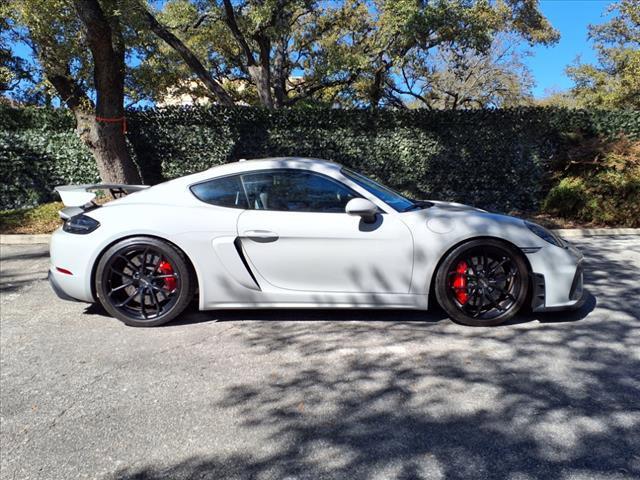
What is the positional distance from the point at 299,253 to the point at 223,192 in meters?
0.85

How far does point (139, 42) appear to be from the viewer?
9719 mm

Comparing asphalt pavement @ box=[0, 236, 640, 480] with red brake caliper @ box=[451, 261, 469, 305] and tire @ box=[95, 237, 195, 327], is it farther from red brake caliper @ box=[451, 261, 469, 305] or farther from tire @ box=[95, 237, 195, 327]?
red brake caliper @ box=[451, 261, 469, 305]

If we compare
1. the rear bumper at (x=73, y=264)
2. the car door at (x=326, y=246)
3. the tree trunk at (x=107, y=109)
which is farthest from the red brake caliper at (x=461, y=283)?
the tree trunk at (x=107, y=109)

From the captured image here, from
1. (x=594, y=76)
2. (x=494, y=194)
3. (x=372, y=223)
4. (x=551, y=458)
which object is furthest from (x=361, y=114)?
(x=594, y=76)

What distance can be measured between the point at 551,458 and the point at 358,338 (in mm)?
1695

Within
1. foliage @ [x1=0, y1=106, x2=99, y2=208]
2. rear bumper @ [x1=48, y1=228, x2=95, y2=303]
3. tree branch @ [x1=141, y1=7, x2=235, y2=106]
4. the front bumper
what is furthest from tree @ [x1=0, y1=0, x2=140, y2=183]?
the front bumper

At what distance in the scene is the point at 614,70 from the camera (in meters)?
21.2

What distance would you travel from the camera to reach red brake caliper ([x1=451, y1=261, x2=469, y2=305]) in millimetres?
3900

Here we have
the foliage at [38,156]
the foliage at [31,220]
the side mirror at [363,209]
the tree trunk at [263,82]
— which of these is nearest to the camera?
the side mirror at [363,209]

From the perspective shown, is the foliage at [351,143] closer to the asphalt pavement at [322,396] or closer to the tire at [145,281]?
the asphalt pavement at [322,396]

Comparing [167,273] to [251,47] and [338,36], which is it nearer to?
[251,47]

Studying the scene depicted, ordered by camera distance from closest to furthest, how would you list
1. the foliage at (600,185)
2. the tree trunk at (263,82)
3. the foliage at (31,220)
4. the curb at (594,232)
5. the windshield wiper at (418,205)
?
the windshield wiper at (418,205) → the curb at (594,232) → the foliage at (31,220) → the foliage at (600,185) → the tree trunk at (263,82)

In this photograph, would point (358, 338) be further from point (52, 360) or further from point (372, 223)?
point (52, 360)

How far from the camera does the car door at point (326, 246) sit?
3852mm
